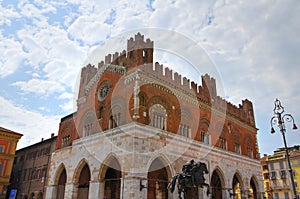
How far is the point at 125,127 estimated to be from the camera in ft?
47.7

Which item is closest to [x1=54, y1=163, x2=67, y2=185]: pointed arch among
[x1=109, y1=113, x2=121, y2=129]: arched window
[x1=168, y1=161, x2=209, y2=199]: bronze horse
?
[x1=109, y1=113, x2=121, y2=129]: arched window

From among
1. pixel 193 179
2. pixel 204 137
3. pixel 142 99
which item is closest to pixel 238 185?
pixel 204 137

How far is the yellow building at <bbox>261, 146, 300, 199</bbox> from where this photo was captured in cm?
3588

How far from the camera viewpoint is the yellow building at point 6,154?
25925mm

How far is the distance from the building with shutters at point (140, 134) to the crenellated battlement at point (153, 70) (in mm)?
66

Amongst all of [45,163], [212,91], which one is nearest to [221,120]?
[212,91]

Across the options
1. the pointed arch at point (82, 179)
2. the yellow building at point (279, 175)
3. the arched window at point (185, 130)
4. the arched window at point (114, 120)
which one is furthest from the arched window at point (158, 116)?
the yellow building at point (279, 175)

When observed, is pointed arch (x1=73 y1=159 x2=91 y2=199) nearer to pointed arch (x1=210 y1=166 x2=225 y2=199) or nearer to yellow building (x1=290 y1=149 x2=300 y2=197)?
pointed arch (x1=210 y1=166 x2=225 y2=199)

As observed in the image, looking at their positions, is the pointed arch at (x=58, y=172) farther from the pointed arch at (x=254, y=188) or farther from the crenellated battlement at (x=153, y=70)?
the pointed arch at (x=254, y=188)

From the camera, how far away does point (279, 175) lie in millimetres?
37344

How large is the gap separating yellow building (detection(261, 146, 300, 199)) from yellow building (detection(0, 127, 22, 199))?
31.5 metres

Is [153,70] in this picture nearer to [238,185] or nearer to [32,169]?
[238,185]

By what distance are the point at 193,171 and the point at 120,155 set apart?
4582 mm

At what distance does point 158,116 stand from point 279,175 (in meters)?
29.4
